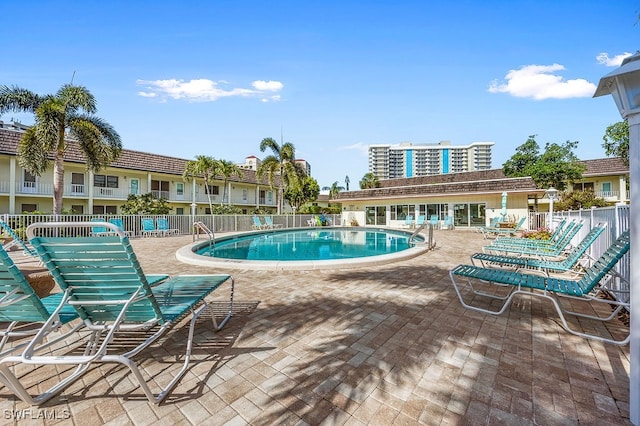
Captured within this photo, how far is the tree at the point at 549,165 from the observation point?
23.1m

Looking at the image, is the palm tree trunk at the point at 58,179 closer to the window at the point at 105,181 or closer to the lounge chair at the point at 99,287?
the window at the point at 105,181

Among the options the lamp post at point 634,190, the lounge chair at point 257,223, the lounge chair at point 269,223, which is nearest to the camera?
the lamp post at point 634,190

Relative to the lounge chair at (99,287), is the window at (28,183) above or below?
above

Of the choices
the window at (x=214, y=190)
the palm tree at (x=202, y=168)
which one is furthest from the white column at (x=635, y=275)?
the window at (x=214, y=190)

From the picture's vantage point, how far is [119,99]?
12055 millimetres

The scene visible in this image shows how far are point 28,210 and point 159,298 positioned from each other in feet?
87.0

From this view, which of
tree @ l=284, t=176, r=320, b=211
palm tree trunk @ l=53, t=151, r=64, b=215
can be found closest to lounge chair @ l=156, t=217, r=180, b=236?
palm tree trunk @ l=53, t=151, r=64, b=215

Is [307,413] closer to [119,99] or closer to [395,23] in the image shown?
[395,23]

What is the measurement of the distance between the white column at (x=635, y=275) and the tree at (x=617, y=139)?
85.9 feet

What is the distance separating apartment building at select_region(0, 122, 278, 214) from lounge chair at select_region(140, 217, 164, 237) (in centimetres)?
774

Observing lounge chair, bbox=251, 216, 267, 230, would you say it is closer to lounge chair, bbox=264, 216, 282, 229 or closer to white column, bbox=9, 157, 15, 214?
lounge chair, bbox=264, 216, 282, 229

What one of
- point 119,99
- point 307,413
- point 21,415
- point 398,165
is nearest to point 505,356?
point 307,413

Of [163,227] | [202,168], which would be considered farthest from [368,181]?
[163,227]

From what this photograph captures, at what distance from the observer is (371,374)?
7.93ft
